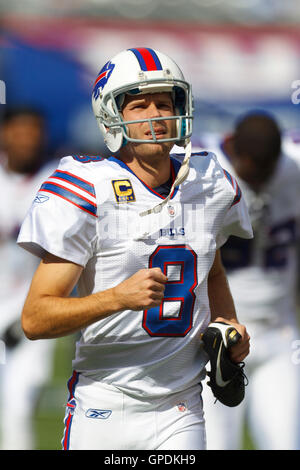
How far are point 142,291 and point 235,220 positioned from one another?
63 cm

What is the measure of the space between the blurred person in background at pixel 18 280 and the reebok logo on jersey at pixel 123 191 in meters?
2.60

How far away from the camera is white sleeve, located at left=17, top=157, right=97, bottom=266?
2.35 meters

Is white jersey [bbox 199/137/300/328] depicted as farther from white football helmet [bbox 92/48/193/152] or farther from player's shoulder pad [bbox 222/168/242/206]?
white football helmet [bbox 92/48/193/152]

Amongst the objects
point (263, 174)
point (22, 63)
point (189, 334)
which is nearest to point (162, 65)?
point (189, 334)

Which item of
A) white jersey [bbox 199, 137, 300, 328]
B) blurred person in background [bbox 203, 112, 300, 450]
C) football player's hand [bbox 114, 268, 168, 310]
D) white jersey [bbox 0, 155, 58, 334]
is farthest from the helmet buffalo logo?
white jersey [bbox 0, 155, 58, 334]

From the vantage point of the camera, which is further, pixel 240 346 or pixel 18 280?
pixel 18 280

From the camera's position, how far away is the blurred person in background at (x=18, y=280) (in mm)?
4906

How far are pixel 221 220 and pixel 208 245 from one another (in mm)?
119

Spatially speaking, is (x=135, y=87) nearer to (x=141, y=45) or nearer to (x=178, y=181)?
(x=178, y=181)

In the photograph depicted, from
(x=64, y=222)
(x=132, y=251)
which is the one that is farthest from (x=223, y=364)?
(x=64, y=222)

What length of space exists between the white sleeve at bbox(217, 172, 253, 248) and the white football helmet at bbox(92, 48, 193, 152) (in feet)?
0.82

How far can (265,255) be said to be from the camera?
15.3 ft

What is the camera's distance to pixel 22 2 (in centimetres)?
1019

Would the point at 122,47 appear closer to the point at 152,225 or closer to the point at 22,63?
the point at 22,63
